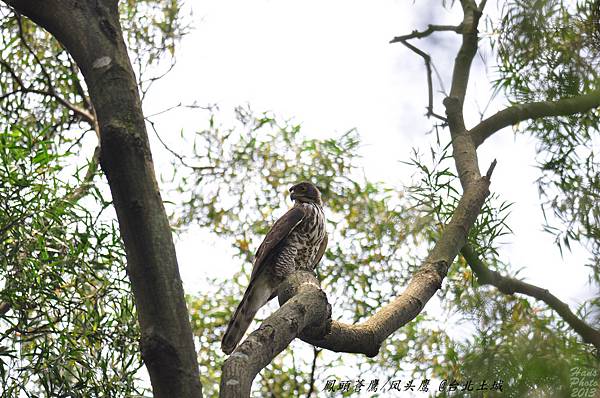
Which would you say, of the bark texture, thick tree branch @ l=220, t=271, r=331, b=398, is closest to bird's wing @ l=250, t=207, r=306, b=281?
thick tree branch @ l=220, t=271, r=331, b=398

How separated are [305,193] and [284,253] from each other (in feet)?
2.12

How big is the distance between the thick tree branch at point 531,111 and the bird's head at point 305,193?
154 centimetres

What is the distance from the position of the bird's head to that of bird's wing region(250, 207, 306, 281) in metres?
0.28

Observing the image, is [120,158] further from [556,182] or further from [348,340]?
[556,182]

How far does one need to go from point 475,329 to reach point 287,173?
3.53 m

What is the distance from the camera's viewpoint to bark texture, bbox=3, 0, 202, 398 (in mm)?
1712

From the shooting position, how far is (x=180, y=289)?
176 cm

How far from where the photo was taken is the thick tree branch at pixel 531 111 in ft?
7.40

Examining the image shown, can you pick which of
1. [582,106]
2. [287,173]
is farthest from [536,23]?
[287,173]

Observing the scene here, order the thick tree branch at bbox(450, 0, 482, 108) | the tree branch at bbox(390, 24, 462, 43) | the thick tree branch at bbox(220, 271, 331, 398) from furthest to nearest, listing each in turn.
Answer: the tree branch at bbox(390, 24, 462, 43)
the thick tree branch at bbox(450, 0, 482, 108)
the thick tree branch at bbox(220, 271, 331, 398)

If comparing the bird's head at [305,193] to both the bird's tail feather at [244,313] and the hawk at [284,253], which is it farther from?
the bird's tail feather at [244,313]

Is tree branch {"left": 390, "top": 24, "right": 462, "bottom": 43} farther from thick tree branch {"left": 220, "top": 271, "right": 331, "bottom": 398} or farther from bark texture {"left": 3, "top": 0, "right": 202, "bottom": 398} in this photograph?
bark texture {"left": 3, "top": 0, "right": 202, "bottom": 398}

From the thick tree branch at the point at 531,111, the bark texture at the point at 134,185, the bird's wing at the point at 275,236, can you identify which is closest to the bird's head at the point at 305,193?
the bird's wing at the point at 275,236

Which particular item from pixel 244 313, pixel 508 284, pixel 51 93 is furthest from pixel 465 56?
pixel 51 93
